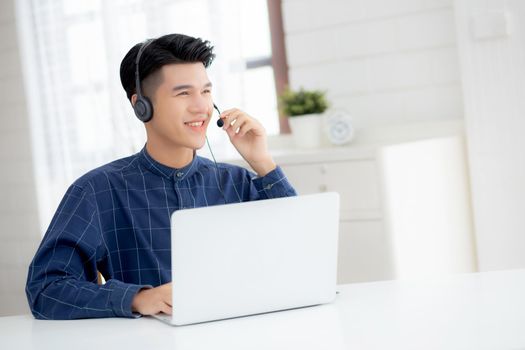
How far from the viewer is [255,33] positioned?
3811 mm

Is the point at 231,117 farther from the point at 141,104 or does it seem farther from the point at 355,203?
the point at 355,203

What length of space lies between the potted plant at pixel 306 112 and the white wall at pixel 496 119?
27.8 inches

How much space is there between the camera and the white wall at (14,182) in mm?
4652

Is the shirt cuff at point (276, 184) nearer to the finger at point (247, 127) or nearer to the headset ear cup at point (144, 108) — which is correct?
the finger at point (247, 127)

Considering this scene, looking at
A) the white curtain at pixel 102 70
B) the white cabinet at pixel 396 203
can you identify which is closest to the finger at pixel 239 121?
the white cabinet at pixel 396 203

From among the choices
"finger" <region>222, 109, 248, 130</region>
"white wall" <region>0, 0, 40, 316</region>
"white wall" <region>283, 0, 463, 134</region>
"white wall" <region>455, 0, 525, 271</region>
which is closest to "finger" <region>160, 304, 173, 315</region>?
"finger" <region>222, 109, 248, 130</region>

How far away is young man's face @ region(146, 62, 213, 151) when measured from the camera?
1817 mm

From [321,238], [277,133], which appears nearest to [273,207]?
[321,238]

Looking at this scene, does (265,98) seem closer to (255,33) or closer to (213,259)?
(255,33)

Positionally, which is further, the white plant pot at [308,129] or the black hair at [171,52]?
the white plant pot at [308,129]

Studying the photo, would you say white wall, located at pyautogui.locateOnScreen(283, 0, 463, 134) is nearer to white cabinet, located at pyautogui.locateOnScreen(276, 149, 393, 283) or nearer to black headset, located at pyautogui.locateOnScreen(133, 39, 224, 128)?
white cabinet, located at pyautogui.locateOnScreen(276, 149, 393, 283)

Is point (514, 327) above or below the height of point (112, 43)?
below

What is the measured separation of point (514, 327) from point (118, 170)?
1007 millimetres

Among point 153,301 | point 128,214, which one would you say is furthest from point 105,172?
point 153,301
